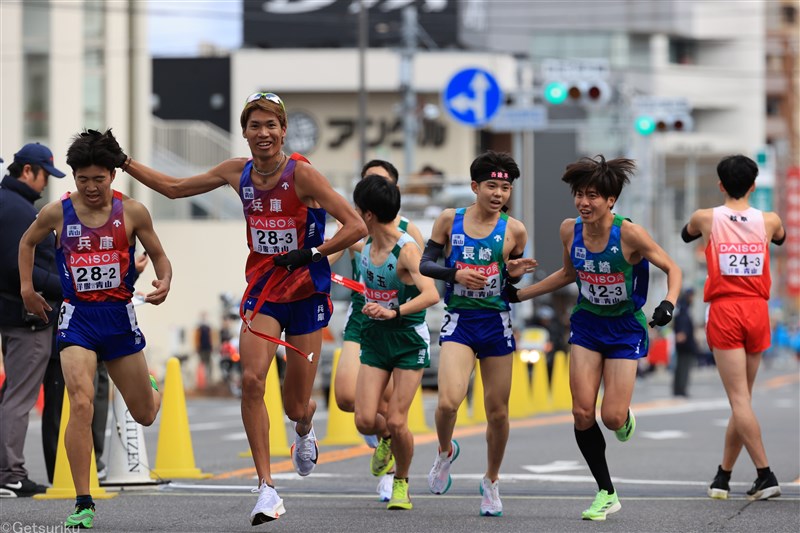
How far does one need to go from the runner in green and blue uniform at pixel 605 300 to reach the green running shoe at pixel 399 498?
111cm

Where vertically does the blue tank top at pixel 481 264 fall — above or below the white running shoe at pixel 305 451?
above

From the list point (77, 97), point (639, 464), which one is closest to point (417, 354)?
point (639, 464)

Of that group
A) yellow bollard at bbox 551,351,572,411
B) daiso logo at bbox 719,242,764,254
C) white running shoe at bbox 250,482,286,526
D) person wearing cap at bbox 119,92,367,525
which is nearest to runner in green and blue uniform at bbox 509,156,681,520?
daiso logo at bbox 719,242,764,254

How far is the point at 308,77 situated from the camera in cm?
5344

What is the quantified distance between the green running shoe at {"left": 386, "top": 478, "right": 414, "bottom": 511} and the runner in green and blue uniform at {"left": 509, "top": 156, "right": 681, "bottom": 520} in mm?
1107

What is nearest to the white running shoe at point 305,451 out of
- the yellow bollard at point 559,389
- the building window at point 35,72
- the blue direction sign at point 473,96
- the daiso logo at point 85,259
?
the daiso logo at point 85,259

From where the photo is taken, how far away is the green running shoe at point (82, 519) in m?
8.27

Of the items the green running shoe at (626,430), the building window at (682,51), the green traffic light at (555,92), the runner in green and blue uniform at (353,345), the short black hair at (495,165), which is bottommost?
the green running shoe at (626,430)

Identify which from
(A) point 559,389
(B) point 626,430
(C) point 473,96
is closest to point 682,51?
(C) point 473,96

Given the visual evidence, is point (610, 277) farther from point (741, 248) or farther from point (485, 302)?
point (741, 248)

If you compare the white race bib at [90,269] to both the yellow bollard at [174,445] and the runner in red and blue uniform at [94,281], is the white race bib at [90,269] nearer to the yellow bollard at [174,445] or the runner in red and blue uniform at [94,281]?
the runner in red and blue uniform at [94,281]

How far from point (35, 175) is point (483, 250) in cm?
334

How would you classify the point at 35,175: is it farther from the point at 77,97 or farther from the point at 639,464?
the point at 77,97

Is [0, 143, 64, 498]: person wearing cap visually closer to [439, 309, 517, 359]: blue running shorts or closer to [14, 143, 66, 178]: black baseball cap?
[14, 143, 66, 178]: black baseball cap
